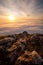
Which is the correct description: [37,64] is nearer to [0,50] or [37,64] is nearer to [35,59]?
[35,59]

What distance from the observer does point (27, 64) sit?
87.8 m

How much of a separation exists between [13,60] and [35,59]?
24.2 metres

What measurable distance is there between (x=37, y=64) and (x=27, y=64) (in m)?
9.13

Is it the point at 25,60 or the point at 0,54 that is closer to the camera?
the point at 25,60

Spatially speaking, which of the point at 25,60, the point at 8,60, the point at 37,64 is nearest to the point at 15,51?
the point at 8,60

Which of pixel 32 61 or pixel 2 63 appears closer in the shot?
pixel 32 61

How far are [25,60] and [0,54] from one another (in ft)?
112

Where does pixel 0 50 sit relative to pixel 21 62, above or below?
above

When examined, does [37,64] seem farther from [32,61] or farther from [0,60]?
[0,60]

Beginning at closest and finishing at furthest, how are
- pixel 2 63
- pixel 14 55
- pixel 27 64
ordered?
1. pixel 27 64
2. pixel 2 63
3. pixel 14 55

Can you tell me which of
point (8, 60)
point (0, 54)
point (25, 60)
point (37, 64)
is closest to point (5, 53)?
point (0, 54)

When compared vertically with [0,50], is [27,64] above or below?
below

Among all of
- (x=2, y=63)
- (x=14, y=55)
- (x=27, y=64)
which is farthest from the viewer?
(x=14, y=55)

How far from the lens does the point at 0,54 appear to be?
113m
